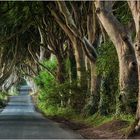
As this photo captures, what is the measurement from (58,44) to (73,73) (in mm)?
3724

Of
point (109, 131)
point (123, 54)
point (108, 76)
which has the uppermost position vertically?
point (123, 54)

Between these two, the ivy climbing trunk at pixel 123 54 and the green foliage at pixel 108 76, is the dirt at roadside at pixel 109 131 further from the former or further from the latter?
the green foliage at pixel 108 76

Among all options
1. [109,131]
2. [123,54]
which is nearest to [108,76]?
[123,54]

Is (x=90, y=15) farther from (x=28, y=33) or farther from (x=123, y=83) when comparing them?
(x=28, y=33)

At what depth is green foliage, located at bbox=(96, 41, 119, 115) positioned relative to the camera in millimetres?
23812

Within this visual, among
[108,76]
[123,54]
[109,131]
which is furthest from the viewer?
[108,76]

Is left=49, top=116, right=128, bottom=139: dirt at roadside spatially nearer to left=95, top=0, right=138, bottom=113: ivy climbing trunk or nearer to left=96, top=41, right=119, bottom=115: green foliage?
left=95, top=0, right=138, bottom=113: ivy climbing trunk

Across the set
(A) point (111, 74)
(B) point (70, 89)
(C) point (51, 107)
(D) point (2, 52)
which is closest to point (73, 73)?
A: (B) point (70, 89)

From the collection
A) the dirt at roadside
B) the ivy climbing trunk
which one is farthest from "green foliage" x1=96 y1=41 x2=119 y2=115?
the dirt at roadside

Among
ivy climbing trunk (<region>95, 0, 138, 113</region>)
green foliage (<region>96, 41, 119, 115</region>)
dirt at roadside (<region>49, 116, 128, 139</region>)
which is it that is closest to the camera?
dirt at roadside (<region>49, 116, 128, 139</region>)

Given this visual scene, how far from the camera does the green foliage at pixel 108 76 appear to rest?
78.1 ft

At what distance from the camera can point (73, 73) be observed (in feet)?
116

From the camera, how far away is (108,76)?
24.8 metres

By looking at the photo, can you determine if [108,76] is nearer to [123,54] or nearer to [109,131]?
[123,54]
